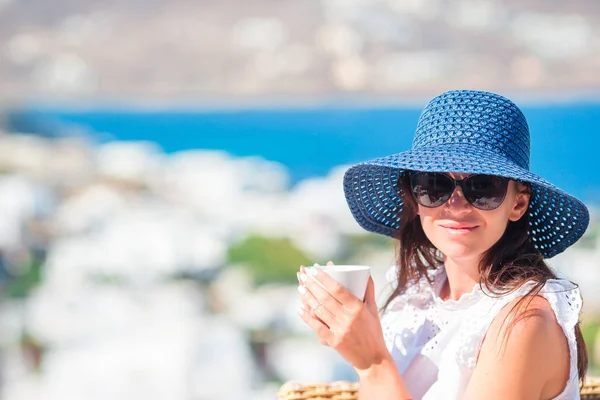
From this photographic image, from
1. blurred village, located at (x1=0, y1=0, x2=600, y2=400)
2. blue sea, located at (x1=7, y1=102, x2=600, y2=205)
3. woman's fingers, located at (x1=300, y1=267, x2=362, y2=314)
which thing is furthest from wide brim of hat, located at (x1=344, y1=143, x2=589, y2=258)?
blue sea, located at (x1=7, y1=102, x2=600, y2=205)

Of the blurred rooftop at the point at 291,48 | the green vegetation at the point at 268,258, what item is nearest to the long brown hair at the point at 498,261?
the green vegetation at the point at 268,258

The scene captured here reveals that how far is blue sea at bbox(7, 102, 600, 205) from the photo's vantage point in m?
3.67

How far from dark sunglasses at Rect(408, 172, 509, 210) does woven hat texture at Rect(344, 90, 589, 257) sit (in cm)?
4

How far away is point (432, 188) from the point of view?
4.54 feet

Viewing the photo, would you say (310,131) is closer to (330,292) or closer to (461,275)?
(461,275)

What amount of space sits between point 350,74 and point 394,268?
8.25 feet

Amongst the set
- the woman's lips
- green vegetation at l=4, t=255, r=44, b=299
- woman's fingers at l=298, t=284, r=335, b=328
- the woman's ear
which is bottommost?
green vegetation at l=4, t=255, r=44, b=299

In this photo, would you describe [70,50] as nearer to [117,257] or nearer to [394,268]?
[117,257]

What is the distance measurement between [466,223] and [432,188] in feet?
0.28

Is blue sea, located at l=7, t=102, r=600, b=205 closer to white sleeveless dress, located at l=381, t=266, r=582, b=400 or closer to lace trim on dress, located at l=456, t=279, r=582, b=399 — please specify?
white sleeveless dress, located at l=381, t=266, r=582, b=400

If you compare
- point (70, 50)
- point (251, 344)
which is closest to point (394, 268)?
point (251, 344)

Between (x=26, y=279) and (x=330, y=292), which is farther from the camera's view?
(x=26, y=279)

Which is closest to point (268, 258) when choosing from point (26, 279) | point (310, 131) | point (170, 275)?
point (170, 275)

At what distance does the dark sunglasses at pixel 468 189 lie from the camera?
1340 mm
